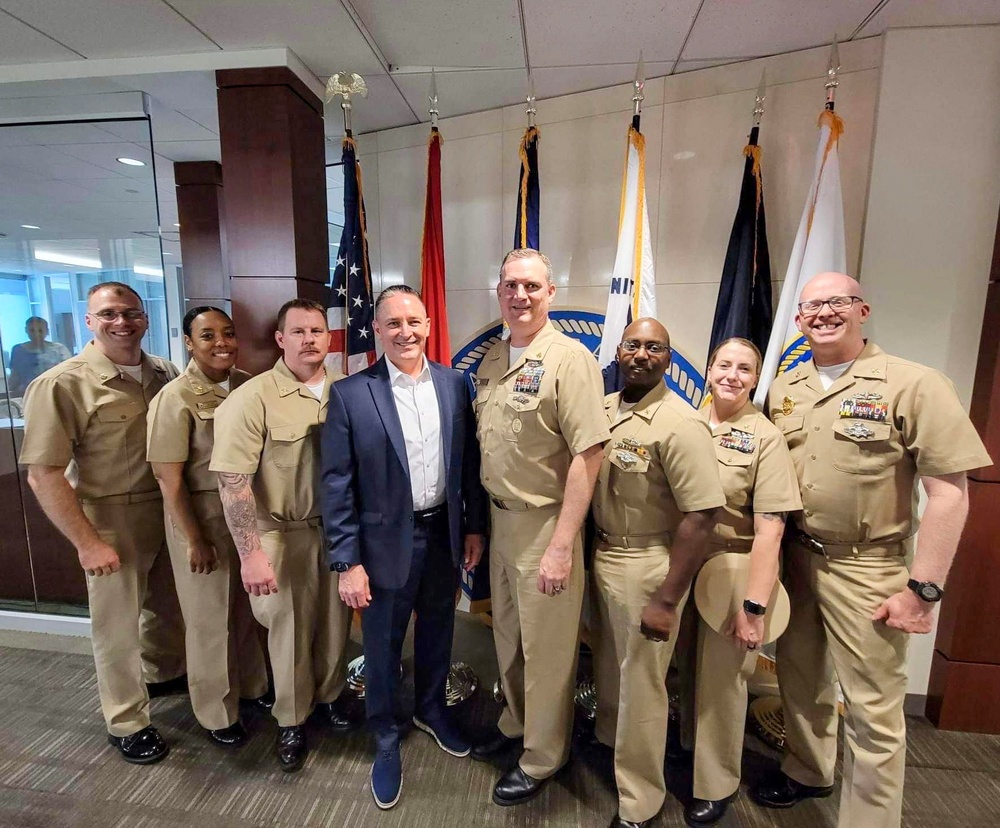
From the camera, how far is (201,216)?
12.4 feet

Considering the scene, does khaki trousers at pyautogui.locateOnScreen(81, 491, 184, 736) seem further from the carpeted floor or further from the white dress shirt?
the white dress shirt

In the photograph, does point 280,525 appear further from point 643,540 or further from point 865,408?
point 865,408

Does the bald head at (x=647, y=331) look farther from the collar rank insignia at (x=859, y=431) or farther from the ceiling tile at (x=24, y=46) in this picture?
the ceiling tile at (x=24, y=46)

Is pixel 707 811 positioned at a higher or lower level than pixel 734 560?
lower

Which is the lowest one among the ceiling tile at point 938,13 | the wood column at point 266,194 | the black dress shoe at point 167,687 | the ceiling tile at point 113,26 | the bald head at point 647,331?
the black dress shoe at point 167,687

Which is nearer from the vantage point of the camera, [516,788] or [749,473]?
[749,473]

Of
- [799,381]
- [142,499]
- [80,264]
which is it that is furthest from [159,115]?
[799,381]

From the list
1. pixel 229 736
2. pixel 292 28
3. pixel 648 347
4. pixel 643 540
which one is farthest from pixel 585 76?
pixel 229 736

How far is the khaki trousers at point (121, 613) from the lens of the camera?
Answer: 2.00 m

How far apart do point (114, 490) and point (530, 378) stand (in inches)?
67.8

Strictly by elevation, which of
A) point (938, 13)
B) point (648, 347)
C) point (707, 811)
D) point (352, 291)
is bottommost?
point (707, 811)

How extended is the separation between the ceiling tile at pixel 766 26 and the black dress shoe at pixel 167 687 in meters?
3.69

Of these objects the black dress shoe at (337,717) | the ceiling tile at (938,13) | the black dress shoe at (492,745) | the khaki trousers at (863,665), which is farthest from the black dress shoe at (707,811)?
the ceiling tile at (938,13)

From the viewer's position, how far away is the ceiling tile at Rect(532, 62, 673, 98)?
2404 millimetres
